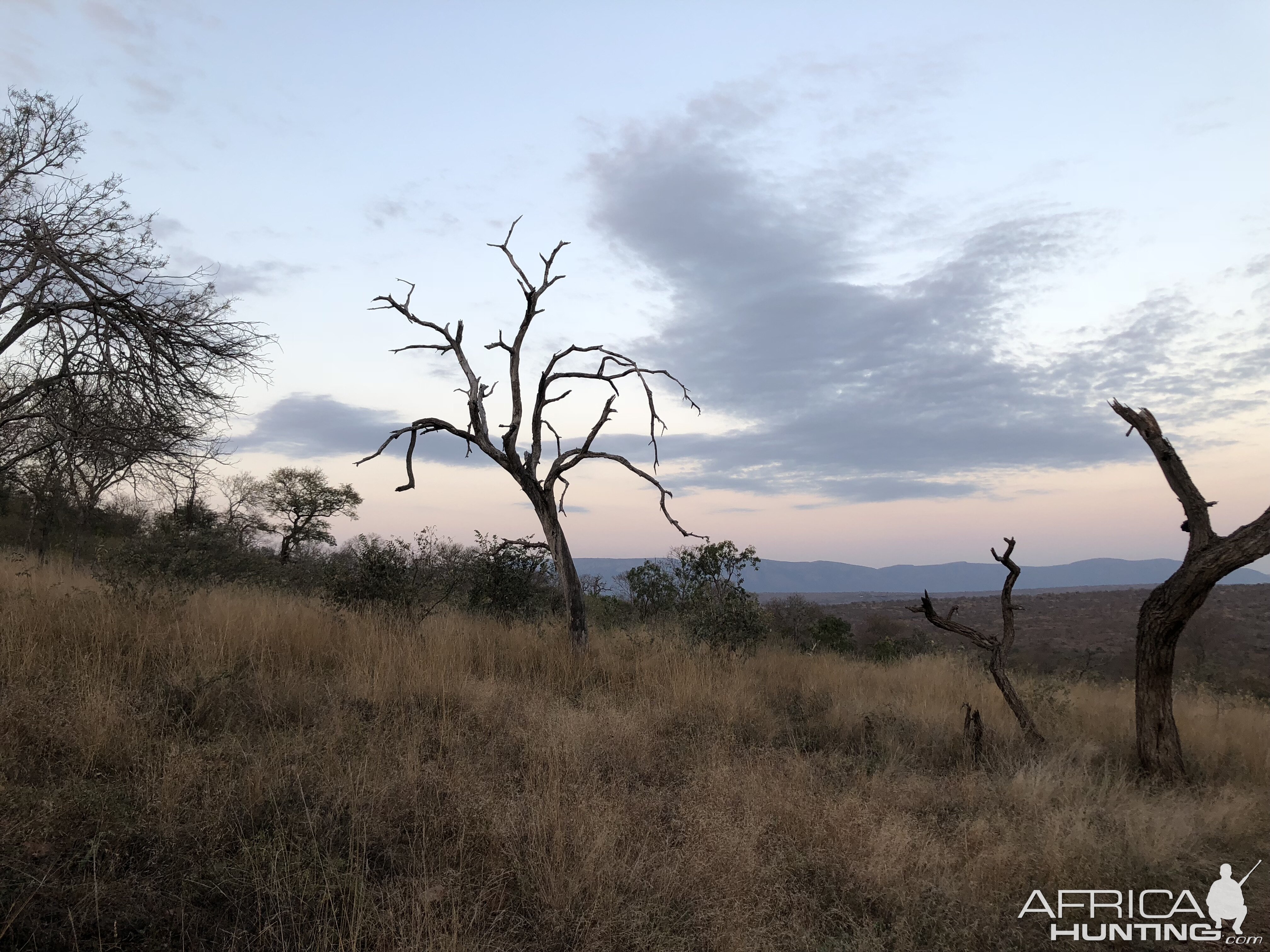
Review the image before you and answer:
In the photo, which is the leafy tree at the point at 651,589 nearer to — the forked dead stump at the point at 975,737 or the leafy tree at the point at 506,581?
the leafy tree at the point at 506,581

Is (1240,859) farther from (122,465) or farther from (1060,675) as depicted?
(122,465)

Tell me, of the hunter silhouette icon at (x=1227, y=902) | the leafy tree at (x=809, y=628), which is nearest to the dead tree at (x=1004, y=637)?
the hunter silhouette icon at (x=1227, y=902)

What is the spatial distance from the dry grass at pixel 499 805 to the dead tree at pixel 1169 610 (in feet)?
1.43

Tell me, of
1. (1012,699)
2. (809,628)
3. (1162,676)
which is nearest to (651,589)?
(809,628)

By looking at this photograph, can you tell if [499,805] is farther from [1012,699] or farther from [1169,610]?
[1169,610]

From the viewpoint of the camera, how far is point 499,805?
15.6 ft

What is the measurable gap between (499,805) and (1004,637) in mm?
6944

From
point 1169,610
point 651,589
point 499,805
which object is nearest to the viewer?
point 499,805

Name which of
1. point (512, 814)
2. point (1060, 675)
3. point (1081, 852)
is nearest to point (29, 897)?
point (512, 814)

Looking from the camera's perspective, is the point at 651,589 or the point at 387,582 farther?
the point at 651,589

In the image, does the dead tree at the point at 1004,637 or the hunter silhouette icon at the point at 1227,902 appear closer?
the hunter silhouette icon at the point at 1227,902

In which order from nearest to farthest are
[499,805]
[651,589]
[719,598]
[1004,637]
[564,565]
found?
[499,805], [1004,637], [564,565], [719,598], [651,589]

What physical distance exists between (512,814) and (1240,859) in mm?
6050

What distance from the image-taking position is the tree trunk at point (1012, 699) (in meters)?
8.02
